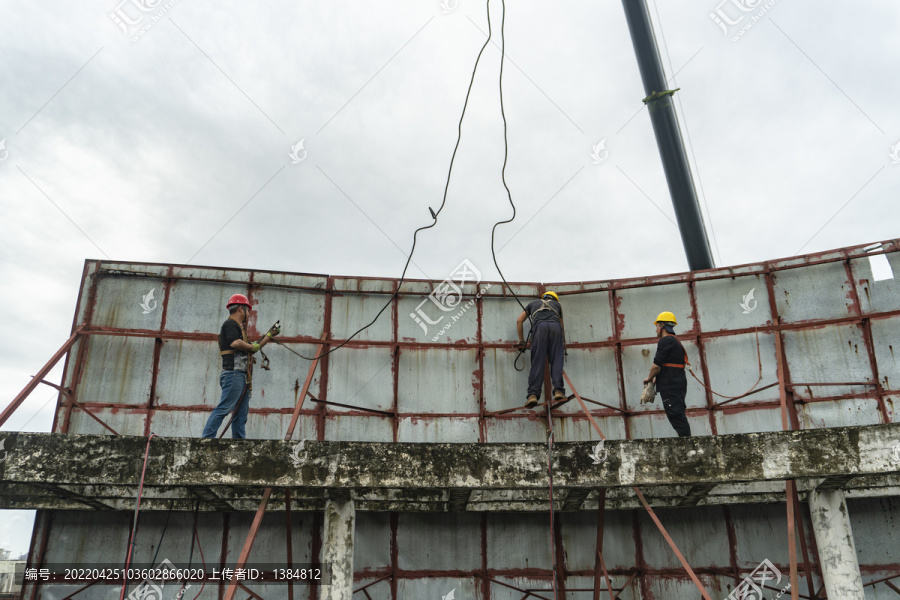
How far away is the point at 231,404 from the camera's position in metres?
7.81

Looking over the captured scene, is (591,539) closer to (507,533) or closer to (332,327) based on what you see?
(507,533)

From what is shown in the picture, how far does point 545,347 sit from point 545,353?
9 cm

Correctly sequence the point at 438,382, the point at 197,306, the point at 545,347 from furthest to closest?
1. the point at 438,382
2. the point at 197,306
3. the point at 545,347

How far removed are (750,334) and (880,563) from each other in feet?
11.0

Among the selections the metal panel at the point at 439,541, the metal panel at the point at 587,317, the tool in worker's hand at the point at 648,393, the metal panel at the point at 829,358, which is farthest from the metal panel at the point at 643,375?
the metal panel at the point at 439,541

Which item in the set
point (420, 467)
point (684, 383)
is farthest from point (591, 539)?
point (420, 467)

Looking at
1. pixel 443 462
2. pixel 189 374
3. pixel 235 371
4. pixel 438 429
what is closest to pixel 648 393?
pixel 438 429

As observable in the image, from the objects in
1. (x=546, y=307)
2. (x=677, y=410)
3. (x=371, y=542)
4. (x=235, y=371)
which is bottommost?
(x=371, y=542)

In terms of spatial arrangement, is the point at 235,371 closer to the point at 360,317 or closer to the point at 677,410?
the point at 360,317

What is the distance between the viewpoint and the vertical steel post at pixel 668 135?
11.0 meters

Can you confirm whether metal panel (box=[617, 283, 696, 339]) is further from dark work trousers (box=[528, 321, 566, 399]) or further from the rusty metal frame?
dark work trousers (box=[528, 321, 566, 399])

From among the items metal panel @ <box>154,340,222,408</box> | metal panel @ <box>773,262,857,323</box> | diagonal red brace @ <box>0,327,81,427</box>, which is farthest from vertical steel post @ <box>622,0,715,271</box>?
diagonal red brace @ <box>0,327,81,427</box>

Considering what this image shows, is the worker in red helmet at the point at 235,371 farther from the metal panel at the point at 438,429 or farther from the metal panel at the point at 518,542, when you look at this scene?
the metal panel at the point at 518,542

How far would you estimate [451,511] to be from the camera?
889 centimetres
